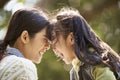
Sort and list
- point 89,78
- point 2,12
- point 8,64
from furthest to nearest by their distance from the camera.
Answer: point 2,12, point 89,78, point 8,64

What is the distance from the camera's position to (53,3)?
3.89 m

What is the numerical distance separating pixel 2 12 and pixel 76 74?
149cm

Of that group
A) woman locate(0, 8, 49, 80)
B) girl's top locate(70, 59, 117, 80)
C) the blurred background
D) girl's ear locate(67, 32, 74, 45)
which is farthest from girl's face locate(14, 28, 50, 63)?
the blurred background

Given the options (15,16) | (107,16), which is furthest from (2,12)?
(15,16)

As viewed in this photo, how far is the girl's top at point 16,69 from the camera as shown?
6.64ft

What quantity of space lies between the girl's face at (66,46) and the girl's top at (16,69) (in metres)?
0.26

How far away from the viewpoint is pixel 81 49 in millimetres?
2246

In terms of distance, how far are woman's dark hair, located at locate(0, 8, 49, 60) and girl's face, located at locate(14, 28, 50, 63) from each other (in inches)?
0.8

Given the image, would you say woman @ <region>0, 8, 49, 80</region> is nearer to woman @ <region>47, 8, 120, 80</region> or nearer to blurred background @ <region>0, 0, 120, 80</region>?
woman @ <region>47, 8, 120, 80</region>

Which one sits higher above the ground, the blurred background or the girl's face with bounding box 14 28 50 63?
the girl's face with bounding box 14 28 50 63

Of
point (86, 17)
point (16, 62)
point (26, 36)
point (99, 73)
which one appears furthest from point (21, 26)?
point (86, 17)

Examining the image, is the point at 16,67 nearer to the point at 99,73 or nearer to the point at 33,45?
the point at 33,45

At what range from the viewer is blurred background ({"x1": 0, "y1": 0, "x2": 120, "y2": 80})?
371cm

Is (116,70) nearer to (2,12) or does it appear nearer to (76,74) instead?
(76,74)
